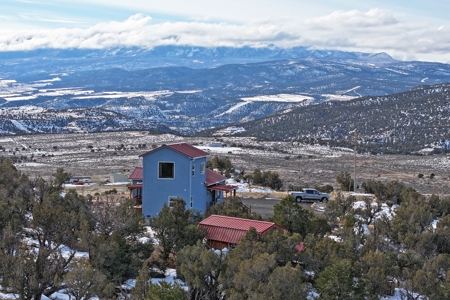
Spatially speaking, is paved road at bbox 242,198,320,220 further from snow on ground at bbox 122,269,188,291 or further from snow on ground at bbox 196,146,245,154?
snow on ground at bbox 196,146,245,154

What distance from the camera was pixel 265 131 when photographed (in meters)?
124

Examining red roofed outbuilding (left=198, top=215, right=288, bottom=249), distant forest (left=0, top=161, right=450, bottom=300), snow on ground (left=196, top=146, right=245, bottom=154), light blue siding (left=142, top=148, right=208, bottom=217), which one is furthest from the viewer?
snow on ground (left=196, top=146, right=245, bottom=154)

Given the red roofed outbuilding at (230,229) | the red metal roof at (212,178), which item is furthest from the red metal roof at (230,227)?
the red metal roof at (212,178)

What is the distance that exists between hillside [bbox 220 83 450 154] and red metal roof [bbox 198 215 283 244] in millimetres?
69693

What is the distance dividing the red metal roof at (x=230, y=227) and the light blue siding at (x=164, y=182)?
586 cm

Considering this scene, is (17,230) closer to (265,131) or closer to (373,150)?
(373,150)

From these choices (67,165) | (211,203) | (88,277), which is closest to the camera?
(88,277)

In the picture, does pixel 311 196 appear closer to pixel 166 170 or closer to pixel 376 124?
pixel 166 170

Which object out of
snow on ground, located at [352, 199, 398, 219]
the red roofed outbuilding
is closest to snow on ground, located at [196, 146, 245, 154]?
snow on ground, located at [352, 199, 398, 219]

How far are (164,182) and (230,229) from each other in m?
7.64

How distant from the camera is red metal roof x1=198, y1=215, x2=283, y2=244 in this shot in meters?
20.8

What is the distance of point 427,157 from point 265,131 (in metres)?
49.8

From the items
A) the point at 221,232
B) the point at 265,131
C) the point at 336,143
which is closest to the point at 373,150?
the point at 336,143

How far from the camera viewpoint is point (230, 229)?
21.2 metres
